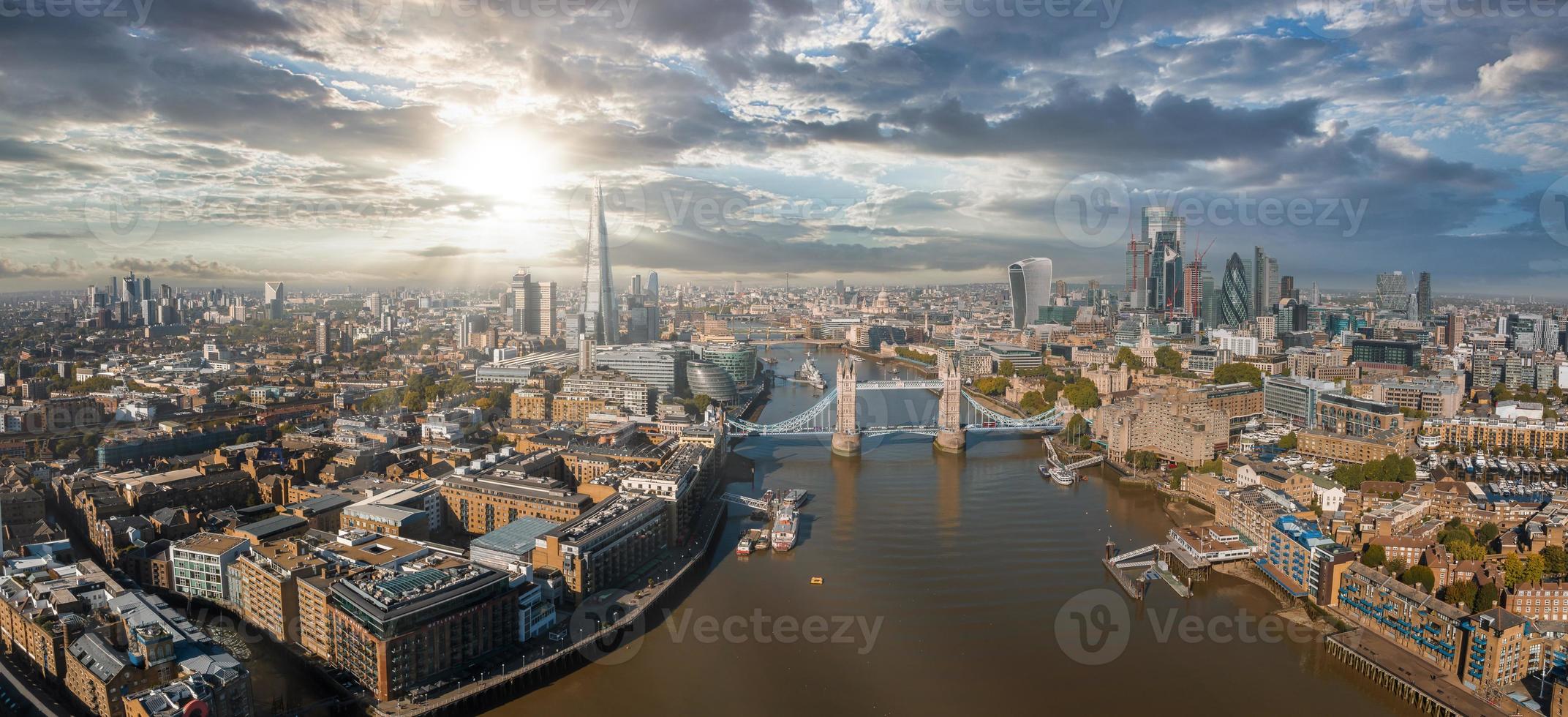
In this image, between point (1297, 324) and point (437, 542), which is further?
point (1297, 324)

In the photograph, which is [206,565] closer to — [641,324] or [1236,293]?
[641,324]

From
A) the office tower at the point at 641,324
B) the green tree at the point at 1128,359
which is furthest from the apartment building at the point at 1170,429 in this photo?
the office tower at the point at 641,324

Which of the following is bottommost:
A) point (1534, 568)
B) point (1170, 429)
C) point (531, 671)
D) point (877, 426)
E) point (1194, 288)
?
point (531, 671)

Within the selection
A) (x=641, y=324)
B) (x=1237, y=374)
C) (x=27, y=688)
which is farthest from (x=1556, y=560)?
(x=641, y=324)

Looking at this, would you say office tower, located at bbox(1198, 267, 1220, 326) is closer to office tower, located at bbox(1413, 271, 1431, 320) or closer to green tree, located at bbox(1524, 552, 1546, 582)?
office tower, located at bbox(1413, 271, 1431, 320)

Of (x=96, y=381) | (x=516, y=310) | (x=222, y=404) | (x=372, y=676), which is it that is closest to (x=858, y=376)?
(x=516, y=310)

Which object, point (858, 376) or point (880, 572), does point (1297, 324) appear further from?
point (880, 572)

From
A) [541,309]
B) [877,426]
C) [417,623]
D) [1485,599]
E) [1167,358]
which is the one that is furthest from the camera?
[541,309]
